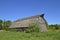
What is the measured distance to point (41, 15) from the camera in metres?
42.1

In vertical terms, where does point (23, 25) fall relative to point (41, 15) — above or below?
below

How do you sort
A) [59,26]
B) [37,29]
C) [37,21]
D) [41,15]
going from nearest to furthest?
[37,29]
[37,21]
[41,15]
[59,26]

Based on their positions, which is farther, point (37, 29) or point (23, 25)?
point (23, 25)

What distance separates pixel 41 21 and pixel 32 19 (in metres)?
3.00

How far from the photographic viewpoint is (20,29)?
4256cm

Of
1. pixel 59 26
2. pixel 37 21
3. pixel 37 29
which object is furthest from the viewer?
pixel 59 26

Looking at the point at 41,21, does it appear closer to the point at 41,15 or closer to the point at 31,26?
the point at 41,15

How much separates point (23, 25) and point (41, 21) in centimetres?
561

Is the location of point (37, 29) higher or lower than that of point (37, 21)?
lower

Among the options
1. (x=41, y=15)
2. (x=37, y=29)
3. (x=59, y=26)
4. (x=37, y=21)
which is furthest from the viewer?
(x=59, y=26)

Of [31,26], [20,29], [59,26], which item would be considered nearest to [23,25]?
[20,29]

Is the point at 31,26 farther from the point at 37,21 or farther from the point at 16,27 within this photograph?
the point at 16,27

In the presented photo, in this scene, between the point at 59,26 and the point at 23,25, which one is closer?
the point at 23,25

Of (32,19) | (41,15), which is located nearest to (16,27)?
(32,19)
